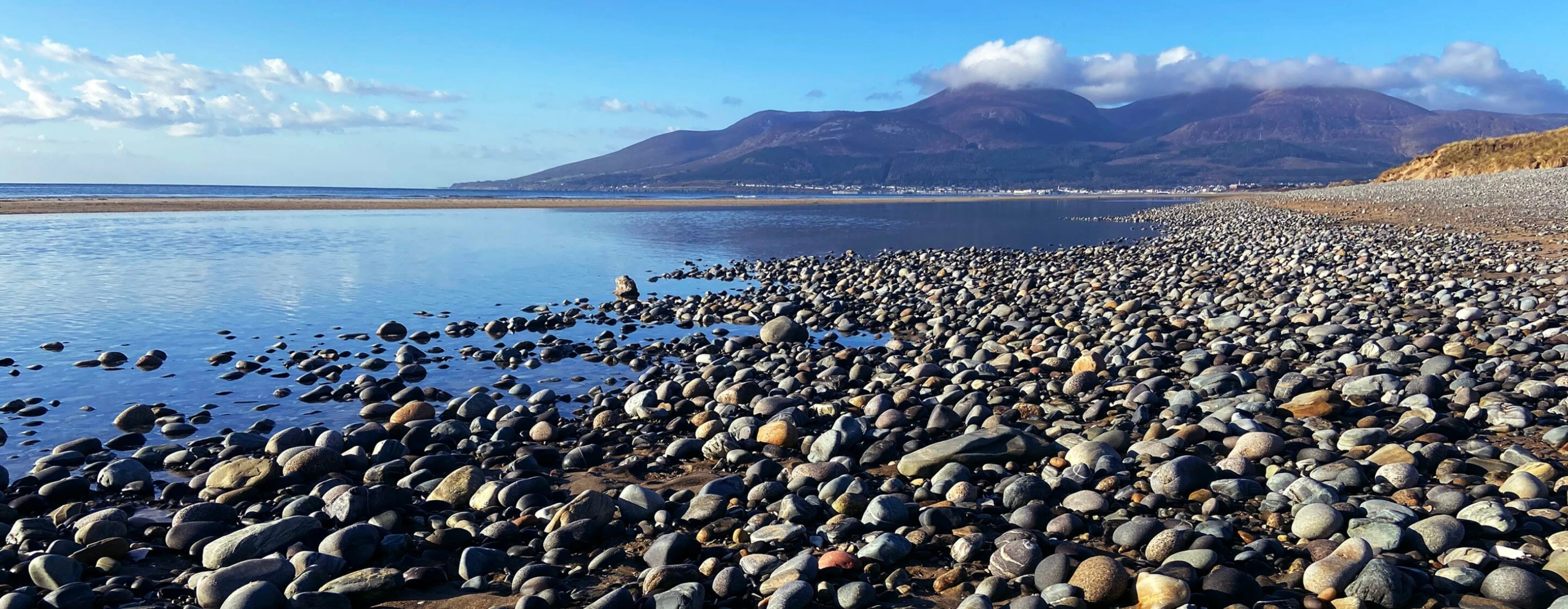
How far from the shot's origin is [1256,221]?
29812mm

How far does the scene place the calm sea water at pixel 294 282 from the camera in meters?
7.98

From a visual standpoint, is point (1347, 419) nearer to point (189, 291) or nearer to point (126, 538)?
point (126, 538)

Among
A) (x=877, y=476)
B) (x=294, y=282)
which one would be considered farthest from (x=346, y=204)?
(x=877, y=476)

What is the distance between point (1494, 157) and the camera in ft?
198

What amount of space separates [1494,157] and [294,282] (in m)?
72.5

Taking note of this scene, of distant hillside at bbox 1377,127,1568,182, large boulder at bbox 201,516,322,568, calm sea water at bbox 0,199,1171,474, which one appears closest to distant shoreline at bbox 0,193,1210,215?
calm sea water at bbox 0,199,1171,474

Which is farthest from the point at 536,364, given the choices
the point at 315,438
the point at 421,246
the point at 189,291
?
the point at 421,246

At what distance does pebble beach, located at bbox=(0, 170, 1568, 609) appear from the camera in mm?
3713

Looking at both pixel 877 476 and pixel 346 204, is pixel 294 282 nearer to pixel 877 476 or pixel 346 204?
pixel 877 476

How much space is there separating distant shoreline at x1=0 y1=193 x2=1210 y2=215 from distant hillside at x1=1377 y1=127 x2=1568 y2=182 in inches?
723

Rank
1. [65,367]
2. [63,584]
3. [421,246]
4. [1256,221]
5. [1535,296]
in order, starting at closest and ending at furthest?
1. [63,584]
2. [65,367]
3. [1535,296]
4. [421,246]
5. [1256,221]

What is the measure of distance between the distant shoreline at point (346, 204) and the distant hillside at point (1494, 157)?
60.2ft

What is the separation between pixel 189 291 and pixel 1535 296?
18942 mm

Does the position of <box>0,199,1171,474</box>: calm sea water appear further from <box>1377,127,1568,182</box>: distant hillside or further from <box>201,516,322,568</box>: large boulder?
<box>1377,127,1568,182</box>: distant hillside
